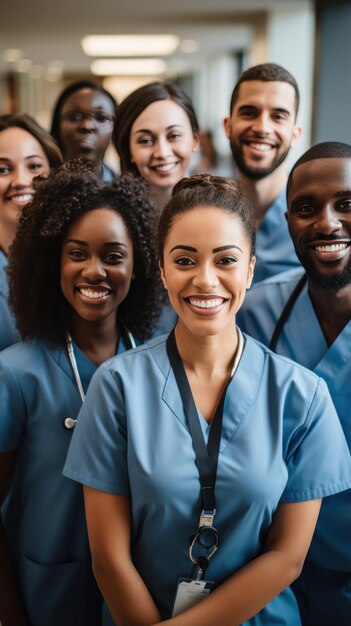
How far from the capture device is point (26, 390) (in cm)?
137

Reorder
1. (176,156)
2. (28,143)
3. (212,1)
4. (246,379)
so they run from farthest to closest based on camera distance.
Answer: (212,1) → (176,156) → (28,143) → (246,379)

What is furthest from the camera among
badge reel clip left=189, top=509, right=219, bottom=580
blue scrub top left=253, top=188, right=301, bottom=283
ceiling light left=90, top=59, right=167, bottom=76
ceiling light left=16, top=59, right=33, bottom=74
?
ceiling light left=90, top=59, right=167, bottom=76

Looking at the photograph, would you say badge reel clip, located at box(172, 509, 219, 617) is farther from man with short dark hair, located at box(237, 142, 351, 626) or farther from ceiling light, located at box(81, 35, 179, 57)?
ceiling light, located at box(81, 35, 179, 57)

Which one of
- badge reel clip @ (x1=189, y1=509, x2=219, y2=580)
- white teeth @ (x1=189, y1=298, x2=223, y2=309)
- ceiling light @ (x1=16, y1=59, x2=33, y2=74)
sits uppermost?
ceiling light @ (x1=16, y1=59, x2=33, y2=74)

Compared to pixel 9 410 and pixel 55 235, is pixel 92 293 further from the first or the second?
pixel 9 410

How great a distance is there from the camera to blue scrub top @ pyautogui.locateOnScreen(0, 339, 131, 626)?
1.36 meters

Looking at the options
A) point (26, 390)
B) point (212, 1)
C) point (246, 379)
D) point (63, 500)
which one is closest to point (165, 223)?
point (246, 379)

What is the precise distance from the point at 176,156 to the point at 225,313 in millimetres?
986

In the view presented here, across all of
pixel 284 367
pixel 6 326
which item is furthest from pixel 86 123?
pixel 284 367

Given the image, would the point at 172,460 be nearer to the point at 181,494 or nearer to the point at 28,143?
the point at 181,494

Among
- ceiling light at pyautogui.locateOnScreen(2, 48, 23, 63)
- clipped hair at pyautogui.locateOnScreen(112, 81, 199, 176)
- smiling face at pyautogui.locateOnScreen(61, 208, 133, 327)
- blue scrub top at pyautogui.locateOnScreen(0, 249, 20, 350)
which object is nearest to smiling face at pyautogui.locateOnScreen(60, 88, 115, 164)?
clipped hair at pyautogui.locateOnScreen(112, 81, 199, 176)

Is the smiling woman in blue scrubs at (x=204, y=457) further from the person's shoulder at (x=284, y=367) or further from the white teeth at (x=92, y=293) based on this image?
the white teeth at (x=92, y=293)

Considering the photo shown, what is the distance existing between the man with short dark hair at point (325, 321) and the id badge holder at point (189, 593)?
0.32 meters

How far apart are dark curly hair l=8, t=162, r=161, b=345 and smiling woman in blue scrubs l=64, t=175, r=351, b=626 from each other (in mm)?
266
